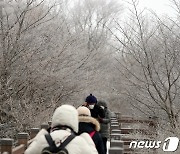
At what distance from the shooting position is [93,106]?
748 cm

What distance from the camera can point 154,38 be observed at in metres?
13.7

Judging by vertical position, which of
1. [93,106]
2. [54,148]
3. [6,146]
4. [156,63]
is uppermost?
[156,63]

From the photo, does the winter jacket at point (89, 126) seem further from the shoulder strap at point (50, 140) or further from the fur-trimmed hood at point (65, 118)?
the shoulder strap at point (50, 140)

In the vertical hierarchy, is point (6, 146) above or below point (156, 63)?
below

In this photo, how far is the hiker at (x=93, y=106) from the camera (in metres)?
7.41

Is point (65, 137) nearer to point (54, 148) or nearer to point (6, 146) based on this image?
point (54, 148)

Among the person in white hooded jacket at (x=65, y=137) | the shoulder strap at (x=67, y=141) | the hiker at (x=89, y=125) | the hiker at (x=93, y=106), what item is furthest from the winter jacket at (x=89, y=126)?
the hiker at (x=93, y=106)

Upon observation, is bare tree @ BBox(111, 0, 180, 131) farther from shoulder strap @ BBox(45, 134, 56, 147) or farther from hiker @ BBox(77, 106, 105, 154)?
shoulder strap @ BBox(45, 134, 56, 147)

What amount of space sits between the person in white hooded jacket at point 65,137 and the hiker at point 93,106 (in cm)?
375

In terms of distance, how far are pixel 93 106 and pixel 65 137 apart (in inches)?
162

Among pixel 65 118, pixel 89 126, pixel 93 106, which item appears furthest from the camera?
pixel 93 106

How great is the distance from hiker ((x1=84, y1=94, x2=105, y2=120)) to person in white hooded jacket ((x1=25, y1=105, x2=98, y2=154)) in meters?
3.75

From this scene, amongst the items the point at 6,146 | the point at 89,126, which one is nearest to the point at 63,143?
the point at 89,126

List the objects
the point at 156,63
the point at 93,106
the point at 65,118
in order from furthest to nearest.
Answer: the point at 156,63 → the point at 93,106 → the point at 65,118
